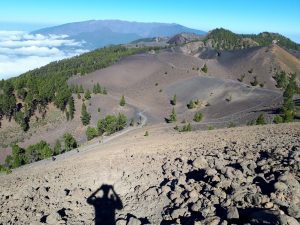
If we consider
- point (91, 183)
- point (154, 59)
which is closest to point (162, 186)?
point (91, 183)

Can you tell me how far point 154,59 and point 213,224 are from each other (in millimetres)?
169571

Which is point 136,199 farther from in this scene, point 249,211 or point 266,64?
point 266,64

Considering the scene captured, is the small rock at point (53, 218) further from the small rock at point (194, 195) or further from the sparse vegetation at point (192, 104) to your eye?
the sparse vegetation at point (192, 104)

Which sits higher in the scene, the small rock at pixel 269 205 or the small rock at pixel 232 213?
the small rock at pixel 269 205

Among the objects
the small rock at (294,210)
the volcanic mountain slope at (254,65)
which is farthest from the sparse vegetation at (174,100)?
the small rock at (294,210)

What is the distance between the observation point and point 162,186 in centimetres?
2631

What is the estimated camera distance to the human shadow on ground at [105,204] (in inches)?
946

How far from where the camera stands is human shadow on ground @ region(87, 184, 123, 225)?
24.0 metres

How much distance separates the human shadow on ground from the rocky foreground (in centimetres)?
7

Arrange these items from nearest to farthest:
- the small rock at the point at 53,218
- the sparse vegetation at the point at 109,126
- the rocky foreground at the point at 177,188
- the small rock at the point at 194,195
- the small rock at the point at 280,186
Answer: the rocky foreground at the point at 177,188 < the small rock at the point at 280,186 < the small rock at the point at 194,195 < the small rock at the point at 53,218 < the sparse vegetation at the point at 109,126

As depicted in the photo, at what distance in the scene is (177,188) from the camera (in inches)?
981

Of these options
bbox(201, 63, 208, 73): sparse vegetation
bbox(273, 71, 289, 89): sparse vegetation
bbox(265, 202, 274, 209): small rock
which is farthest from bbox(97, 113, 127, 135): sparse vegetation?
bbox(201, 63, 208, 73): sparse vegetation

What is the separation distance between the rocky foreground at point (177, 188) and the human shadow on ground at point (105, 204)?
0.23 ft

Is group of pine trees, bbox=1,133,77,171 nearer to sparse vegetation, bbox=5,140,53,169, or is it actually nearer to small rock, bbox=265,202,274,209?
sparse vegetation, bbox=5,140,53,169
